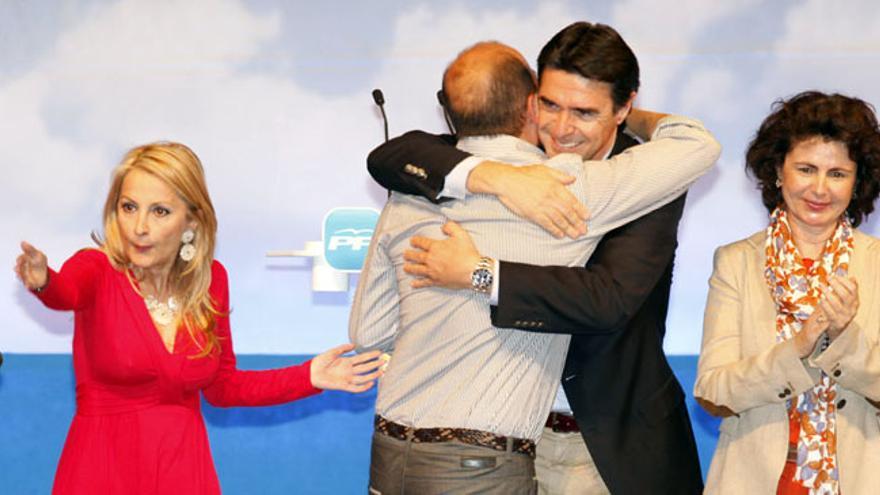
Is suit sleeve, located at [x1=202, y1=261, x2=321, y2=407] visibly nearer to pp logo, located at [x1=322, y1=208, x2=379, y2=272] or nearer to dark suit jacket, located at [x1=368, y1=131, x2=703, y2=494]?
dark suit jacket, located at [x1=368, y1=131, x2=703, y2=494]

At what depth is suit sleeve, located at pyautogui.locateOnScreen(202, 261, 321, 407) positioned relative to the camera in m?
2.88

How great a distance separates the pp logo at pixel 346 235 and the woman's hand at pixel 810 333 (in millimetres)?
1978

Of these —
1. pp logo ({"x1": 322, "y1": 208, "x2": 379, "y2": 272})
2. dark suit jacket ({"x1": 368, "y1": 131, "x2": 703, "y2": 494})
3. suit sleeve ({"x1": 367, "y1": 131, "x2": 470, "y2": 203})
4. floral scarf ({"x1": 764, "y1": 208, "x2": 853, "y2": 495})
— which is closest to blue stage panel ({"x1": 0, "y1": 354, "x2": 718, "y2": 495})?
pp logo ({"x1": 322, "y1": 208, "x2": 379, "y2": 272})

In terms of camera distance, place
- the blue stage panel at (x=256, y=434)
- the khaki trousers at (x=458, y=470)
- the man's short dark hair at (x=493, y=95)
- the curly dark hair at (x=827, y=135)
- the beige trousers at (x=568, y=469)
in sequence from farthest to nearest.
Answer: the blue stage panel at (x=256, y=434) < the curly dark hair at (x=827, y=135) < the beige trousers at (x=568, y=469) < the man's short dark hair at (x=493, y=95) < the khaki trousers at (x=458, y=470)

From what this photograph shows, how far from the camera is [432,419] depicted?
226 cm

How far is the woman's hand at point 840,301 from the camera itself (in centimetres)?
238

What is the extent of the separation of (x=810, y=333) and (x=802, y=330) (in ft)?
0.08

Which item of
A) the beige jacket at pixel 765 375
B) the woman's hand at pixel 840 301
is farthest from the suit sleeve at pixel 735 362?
the woman's hand at pixel 840 301

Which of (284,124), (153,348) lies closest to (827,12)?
(284,124)

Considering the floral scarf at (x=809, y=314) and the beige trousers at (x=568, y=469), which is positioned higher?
the floral scarf at (x=809, y=314)

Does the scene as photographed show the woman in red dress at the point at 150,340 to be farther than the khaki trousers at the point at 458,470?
Yes

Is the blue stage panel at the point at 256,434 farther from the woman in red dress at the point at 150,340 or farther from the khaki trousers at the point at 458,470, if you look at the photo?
the khaki trousers at the point at 458,470

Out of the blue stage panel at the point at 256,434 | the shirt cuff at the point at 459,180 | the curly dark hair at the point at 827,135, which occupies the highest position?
the curly dark hair at the point at 827,135

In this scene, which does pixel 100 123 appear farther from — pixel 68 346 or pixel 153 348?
pixel 153 348
